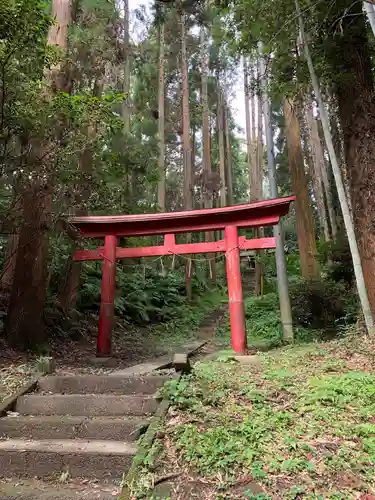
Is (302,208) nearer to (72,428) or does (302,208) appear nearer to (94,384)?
(94,384)

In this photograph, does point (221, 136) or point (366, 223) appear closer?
point (366, 223)

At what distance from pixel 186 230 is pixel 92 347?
3.19 meters

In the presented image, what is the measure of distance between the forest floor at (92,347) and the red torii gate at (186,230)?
26.0 inches

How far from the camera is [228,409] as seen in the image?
142 inches

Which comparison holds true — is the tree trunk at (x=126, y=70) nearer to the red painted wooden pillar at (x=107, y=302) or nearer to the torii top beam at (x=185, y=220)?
the torii top beam at (x=185, y=220)

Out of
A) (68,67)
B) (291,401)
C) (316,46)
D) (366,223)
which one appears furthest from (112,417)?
(316,46)

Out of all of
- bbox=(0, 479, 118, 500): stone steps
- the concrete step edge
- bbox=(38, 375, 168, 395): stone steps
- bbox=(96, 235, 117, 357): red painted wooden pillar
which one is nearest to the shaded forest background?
bbox=(96, 235, 117, 357): red painted wooden pillar

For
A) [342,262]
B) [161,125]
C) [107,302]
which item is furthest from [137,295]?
[161,125]

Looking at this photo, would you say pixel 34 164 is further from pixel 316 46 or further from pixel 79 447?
pixel 316 46

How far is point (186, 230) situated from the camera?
26.1ft

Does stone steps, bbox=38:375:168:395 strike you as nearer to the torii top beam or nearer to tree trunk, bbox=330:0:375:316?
the torii top beam

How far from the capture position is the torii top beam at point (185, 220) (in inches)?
295

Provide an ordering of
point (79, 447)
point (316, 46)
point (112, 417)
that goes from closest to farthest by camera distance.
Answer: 1. point (79, 447)
2. point (112, 417)
3. point (316, 46)

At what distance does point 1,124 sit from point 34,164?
712 millimetres
